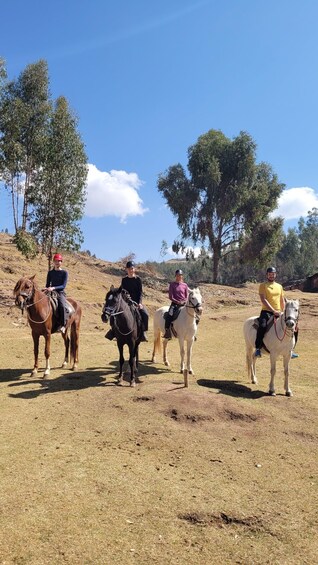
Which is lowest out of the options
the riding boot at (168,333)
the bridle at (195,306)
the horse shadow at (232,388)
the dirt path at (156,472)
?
the dirt path at (156,472)

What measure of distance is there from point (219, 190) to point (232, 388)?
4088cm

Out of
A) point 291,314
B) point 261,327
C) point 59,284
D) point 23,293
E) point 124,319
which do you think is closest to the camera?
point 291,314

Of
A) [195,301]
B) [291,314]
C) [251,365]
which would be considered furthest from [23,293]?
[291,314]

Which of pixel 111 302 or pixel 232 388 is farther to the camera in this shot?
pixel 232 388

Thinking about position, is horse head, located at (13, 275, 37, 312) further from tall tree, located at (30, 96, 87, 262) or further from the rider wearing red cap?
tall tree, located at (30, 96, 87, 262)

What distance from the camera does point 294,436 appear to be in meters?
7.41

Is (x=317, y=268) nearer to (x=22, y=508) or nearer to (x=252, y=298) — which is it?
(x=252, y=298)

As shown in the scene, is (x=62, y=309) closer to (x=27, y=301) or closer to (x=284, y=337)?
(x=27, y=301)

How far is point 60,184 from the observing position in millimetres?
25281

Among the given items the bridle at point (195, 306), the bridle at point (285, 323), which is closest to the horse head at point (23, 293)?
the bridle at point (195, 306)

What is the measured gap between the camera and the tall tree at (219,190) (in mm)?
47344

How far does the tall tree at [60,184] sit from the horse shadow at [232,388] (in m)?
17.1

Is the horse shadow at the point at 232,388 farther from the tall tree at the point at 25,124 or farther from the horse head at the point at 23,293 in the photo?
the tall tree at the point at 25,124

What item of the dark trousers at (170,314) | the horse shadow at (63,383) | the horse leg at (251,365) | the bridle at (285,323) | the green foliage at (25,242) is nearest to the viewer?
the bridle at (285,323)
